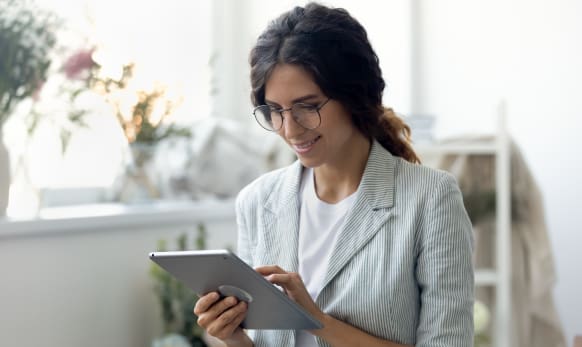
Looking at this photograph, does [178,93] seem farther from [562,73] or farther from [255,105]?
[255,105]

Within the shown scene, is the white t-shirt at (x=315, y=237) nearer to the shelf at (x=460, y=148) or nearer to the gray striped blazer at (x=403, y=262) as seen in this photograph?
the gray striped blazer at (x=403, y=262)

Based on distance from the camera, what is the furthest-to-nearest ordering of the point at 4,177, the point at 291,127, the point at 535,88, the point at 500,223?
the point at 535,88
the point at 500,223
the point at 4,177
the point at 291,127

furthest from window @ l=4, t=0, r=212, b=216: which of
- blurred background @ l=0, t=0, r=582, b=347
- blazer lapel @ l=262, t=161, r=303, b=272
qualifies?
blazer lapel @ l=262, t=161, r=303, b=272

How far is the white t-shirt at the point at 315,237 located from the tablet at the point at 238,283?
5.0 inches

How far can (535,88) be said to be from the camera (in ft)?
10.5

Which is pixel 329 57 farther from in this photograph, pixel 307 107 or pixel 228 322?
pixel 228 322

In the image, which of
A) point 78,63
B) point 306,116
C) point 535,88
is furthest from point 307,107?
point 535,88

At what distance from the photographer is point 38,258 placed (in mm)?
2334

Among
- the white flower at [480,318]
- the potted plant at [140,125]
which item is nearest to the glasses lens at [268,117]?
the potted plant at [140,125]

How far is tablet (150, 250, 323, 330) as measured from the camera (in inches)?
54.8

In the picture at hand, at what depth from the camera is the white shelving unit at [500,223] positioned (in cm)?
301

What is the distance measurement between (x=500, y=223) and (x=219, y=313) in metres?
1.71

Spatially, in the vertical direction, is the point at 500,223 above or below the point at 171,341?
above

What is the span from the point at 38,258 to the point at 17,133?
45cm
